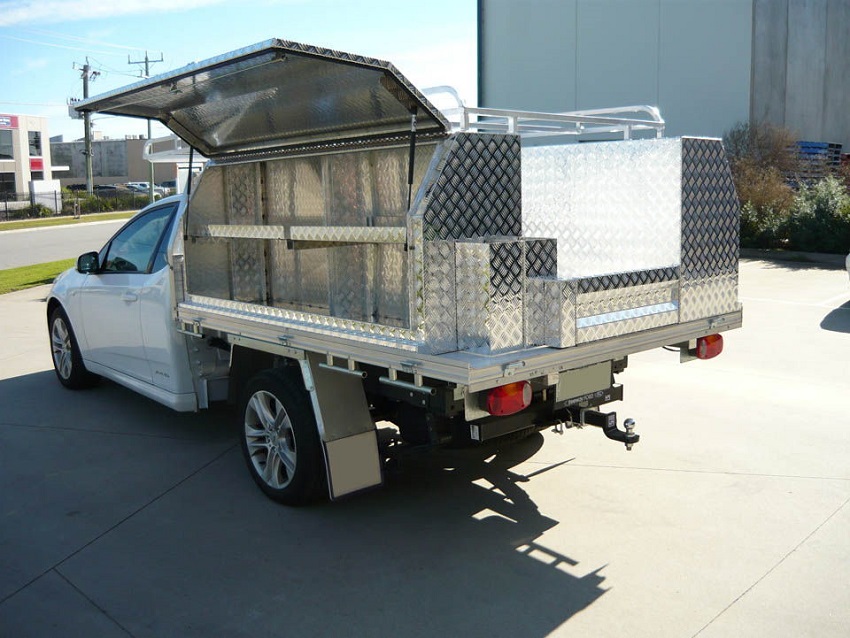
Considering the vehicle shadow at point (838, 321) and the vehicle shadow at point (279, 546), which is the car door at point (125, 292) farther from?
the vehicle shadow at point (838, 321)

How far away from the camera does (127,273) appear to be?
21.5 ft

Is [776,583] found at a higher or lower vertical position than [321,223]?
lower

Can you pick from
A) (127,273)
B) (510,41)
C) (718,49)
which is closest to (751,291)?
(127,273)

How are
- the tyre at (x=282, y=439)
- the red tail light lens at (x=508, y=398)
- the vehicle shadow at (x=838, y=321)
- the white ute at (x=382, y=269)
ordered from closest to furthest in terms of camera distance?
the red tail light lens at (x=508, y=398) < the white ute at (x=382, y=269) < the tyre at (x=282, y=439) < the vehicle shadow at (x=838, y=321)

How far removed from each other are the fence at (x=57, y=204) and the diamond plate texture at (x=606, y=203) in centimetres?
4559

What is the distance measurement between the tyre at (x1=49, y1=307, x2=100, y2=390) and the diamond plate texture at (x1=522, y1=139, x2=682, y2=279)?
14.1ft

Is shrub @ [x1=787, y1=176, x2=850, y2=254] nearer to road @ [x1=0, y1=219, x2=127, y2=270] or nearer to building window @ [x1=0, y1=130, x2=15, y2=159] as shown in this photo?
road @ [x1=0, y1=219, x2=127, y2=270]

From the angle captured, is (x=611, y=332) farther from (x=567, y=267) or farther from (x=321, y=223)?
A: (x=321, y=223)

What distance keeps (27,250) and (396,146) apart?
2374 centimetres

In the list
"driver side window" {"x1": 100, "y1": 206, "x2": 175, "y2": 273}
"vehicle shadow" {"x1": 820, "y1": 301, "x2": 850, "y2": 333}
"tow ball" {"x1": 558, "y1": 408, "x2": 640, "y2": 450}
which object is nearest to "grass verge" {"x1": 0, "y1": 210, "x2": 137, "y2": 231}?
"vehicle shadow" {"x1": 820, "y1": 301, "x2": 850, "y2": 333}

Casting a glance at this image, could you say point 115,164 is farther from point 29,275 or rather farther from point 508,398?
point 508,398

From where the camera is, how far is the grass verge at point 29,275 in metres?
16.0

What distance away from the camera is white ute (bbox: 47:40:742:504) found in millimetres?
3984

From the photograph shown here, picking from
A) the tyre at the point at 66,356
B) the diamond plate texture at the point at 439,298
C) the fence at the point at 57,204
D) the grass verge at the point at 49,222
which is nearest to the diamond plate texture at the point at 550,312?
the diamond plate texture at the point at 439,298
